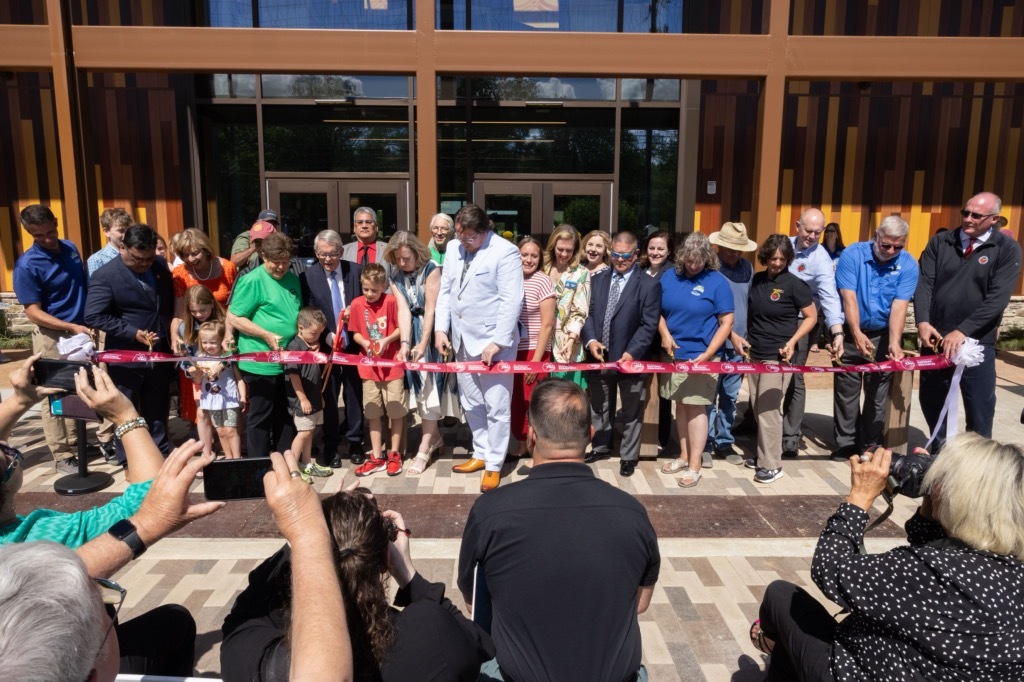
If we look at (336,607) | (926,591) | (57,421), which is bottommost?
(57,421)

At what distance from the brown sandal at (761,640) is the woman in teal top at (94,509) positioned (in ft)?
8.02

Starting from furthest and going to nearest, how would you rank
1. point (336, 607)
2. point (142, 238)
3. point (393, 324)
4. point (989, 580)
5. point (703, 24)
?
point (703, 24)
point (393, 324)
point (142, 238)
point (989, 580)
point (336, 607)

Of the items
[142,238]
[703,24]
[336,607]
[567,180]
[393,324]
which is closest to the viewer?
[336,607]

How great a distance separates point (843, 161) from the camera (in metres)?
10.4

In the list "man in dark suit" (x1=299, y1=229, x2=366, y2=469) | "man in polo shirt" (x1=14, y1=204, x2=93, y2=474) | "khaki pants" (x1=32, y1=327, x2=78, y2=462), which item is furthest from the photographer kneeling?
"khaki pants" (x1=32, y1=327, x2=78, y2=462)

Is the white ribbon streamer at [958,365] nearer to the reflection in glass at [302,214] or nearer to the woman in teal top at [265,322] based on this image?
the woman in teal top at [265,322]

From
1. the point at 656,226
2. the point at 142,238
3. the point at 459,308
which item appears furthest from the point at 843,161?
the point at 142,238

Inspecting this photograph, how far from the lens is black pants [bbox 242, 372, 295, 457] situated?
16.7ft

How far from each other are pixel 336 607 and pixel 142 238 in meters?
4.42

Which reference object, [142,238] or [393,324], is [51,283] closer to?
[142,238]

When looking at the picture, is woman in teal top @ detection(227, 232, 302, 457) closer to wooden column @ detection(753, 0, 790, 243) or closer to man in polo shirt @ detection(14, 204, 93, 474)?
man in polo shirt @ detection(14, 204, 93, 474)

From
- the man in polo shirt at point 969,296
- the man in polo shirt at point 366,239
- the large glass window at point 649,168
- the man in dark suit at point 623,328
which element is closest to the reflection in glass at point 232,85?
the man in polo shirt at point 366,239

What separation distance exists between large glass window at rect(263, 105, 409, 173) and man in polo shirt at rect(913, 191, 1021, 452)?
7876mm

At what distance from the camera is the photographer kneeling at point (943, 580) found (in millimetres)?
1854
